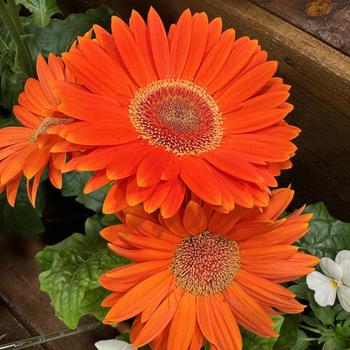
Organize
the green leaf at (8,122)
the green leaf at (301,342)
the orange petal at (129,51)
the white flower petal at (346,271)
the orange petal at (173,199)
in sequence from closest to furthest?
the orange petal at (173,199), the orange petal at (129,51), the white flower petal at (346,271), the green leaf at (301,342), the green leaf at (8,122)

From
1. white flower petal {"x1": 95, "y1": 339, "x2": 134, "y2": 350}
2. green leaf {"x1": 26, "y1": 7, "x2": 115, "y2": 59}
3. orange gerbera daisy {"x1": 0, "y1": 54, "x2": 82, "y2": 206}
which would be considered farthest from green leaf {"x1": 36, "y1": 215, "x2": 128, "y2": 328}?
green leaf {"x1": 26, "y1": 7, "x2": 115, "y2": 59}

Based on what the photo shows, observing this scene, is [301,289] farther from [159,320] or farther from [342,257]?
[159,320]

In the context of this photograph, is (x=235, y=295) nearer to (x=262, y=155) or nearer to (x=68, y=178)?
(x=262, y=155)

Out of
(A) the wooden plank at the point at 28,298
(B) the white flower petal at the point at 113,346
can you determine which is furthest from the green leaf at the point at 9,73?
(B) the white flower petal at the point at 113,346

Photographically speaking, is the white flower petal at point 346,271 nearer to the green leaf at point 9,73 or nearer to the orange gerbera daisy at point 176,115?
the orange gerbera daisy at point 176,115

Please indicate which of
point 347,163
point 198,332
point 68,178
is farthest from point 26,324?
point 347,163

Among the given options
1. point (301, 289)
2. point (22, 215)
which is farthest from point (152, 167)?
point (22, 215)

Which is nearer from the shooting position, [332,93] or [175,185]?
[175,185]

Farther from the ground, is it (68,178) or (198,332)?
(198,332)
